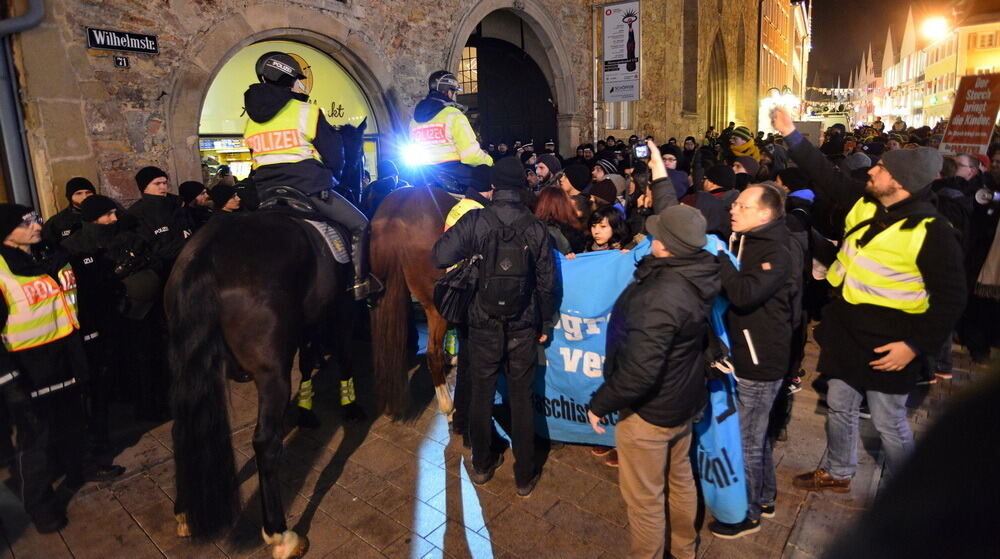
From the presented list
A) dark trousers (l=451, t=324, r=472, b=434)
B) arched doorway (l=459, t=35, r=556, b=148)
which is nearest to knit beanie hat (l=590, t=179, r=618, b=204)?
dark trousers (l=451, t=324, r=472, b=434)

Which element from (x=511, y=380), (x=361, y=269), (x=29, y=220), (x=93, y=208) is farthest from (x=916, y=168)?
(x=93, y=208)

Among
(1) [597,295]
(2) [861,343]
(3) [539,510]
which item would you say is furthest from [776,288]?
(3) [539,510]

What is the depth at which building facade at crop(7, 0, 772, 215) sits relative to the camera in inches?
243

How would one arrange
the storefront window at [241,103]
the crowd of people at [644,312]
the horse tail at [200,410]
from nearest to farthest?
the crowd of people at [644,312] < the horse tail at [200,410] < the storefront window at [241,103]

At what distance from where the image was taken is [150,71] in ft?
22.6

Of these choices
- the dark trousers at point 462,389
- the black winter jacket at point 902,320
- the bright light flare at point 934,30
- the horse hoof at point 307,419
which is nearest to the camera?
the black winter jacket at point 902,320

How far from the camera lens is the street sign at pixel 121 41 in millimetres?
6318

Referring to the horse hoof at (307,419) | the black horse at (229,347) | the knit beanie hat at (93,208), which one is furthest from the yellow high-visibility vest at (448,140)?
the knit beanie hat at (93,208)

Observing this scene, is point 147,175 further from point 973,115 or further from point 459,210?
point 973,115

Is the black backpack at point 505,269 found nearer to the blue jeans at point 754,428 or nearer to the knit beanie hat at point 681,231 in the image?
the knit beanie hat at point 681,231

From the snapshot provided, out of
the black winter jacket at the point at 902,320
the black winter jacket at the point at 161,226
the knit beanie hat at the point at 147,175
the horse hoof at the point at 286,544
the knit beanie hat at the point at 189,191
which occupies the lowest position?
the horse hoof at the point at 286,544

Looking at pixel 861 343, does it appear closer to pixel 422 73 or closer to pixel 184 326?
pixel 184 326

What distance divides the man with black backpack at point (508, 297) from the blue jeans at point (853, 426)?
1866 mm

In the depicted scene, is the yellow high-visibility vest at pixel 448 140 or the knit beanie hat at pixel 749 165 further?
the knit beanie hat at pixel 749 165
